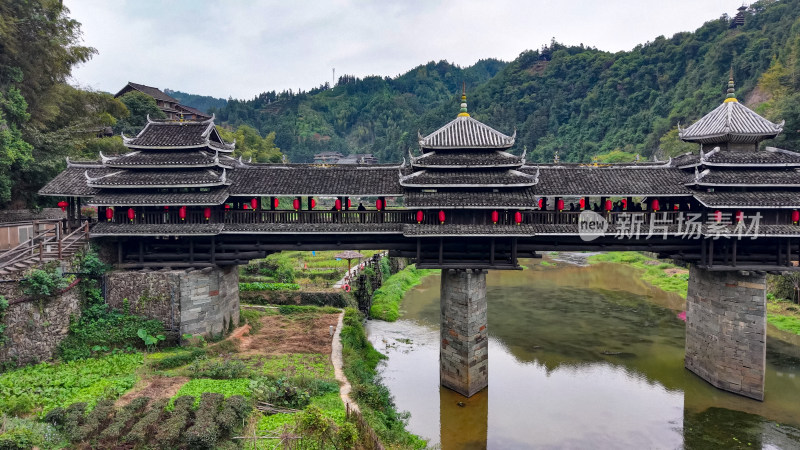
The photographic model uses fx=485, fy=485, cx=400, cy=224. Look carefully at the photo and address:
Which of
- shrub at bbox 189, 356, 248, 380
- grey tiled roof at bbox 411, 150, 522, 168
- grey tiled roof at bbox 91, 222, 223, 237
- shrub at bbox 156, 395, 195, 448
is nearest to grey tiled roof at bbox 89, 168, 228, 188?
grey tiled roof at bbox 91, 222, 223, 237

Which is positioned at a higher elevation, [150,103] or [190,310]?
[150,103]

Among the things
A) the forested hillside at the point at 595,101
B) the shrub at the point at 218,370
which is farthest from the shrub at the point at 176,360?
the forested hillside at the point at 595,101

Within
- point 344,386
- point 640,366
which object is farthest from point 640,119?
point 344,386

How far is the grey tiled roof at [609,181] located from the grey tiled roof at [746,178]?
0.76m

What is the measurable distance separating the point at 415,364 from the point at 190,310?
411 inches

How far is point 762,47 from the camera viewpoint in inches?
2441

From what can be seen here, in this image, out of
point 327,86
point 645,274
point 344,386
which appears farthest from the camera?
point 327,86

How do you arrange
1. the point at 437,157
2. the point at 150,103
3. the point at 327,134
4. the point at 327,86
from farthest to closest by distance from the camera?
1. the point at 327,86
2. the point at 327,134
3. the point at 150,103
4. the point at 437,157

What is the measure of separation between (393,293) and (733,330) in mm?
21616

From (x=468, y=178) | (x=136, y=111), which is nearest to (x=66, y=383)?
(x=468, y=178)

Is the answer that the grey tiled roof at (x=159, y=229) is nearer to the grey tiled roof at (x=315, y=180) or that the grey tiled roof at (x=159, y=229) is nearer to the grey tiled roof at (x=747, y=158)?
the grey tiled roof at (x=315, y=180)

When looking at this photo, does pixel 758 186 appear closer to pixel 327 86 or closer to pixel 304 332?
pixel 304 332

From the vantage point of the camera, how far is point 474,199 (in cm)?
1827

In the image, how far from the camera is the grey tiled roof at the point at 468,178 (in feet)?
59.5
